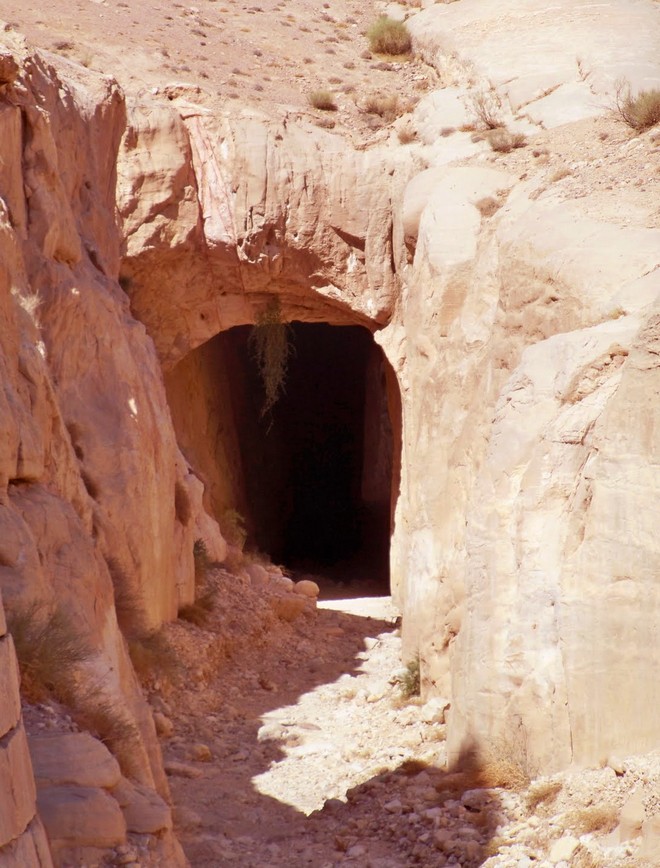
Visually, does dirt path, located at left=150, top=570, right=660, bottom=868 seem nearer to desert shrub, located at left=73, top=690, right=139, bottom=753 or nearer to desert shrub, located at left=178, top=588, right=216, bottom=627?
desert shrub, located at left=178, top=588, right=216, bottom=627

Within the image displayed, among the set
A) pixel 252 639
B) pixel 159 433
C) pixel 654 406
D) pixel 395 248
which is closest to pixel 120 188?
pixel 395 248

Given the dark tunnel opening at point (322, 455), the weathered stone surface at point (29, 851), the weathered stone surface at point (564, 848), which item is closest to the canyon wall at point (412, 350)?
the weathered stone surface at point (564, 848)

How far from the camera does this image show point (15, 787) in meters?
3.90

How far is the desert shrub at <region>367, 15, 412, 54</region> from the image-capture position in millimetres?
20750

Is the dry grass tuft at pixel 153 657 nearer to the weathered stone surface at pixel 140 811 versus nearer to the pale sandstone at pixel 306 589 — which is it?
the pale sandstone at pixel 306 589

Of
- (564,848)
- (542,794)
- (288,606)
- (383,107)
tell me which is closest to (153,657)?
(288,606)

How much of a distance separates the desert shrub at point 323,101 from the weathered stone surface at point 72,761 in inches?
557

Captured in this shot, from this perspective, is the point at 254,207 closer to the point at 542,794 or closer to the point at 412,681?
the point at 412,681

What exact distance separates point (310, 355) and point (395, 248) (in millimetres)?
8776

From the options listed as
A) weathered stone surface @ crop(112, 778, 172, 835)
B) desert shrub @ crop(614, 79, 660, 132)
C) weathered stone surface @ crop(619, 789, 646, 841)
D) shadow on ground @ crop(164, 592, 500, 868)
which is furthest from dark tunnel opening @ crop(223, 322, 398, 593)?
weathered stone surface @ crop(112, 778, 172, 835)

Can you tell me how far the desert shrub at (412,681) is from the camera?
1147 cm

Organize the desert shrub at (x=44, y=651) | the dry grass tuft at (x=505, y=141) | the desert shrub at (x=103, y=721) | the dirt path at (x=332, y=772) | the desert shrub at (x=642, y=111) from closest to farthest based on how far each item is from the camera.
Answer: the desert shrub at (x=44, y=651) → the desert shrub at (x=103, y=721) → the dirt path at (x=332, y=772) → the desert shrub at (x=642, y=111) → the dry grass tuft at (x=505, y=141)

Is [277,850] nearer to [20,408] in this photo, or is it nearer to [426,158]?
[20,408]

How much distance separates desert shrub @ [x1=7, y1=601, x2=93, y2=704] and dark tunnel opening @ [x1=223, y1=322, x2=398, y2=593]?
1287cm
